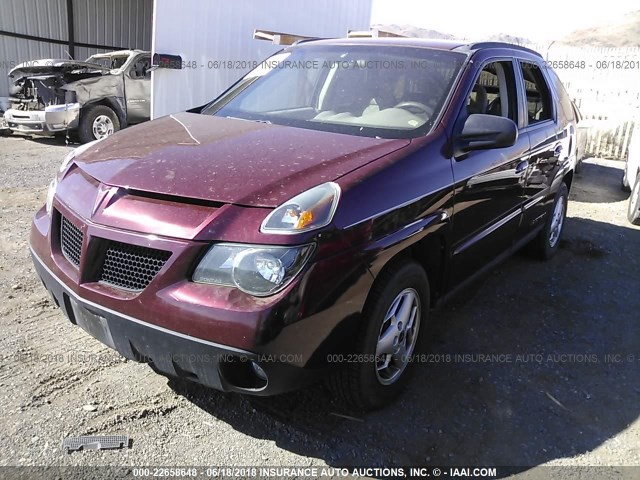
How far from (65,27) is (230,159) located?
56.2ft

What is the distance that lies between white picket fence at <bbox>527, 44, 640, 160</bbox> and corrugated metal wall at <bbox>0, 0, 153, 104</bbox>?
530 inches

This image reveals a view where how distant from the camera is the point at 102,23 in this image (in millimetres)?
17703

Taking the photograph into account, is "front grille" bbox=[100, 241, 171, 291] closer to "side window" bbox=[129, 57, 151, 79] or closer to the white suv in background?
the white suv in background

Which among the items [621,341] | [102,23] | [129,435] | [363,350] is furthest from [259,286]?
[102,23]

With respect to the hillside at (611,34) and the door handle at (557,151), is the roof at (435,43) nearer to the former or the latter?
the door handle at (557,151)

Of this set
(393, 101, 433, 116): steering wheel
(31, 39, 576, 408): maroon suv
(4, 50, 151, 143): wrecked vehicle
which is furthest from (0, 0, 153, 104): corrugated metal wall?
(393, 101, 433, 116): steering wheel

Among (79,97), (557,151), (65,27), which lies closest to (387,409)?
(557,151)

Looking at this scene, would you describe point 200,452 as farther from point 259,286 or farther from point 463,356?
point 463,356

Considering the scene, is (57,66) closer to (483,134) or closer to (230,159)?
(230,159)

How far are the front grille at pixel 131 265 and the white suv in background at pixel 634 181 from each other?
607 cm

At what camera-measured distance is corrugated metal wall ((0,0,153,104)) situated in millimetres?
15375

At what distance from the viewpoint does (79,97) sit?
33.4 feet

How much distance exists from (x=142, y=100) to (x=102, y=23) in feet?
28.3

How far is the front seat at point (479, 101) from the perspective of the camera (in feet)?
11.3
